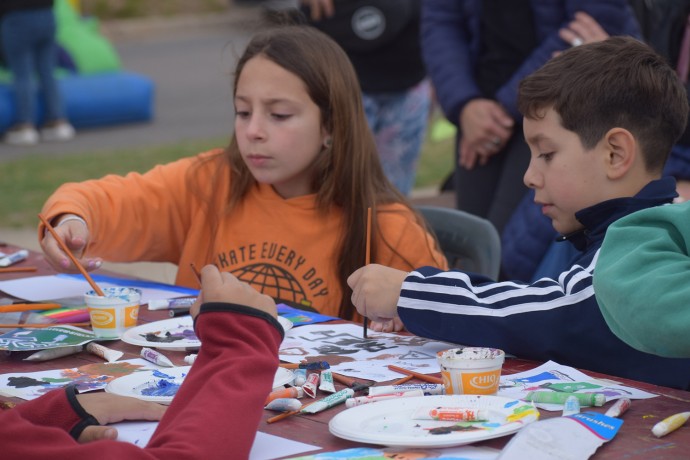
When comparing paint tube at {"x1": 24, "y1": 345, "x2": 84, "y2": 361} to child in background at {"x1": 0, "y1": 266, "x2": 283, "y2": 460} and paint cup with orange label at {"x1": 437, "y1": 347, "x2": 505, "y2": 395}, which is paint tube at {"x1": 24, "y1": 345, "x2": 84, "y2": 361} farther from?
paint cup with orange label at {"x1": 437, "y1": 347, "x2": 505, "y2": 395}

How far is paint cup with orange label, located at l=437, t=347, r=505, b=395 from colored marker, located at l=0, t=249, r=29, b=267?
1.73 m

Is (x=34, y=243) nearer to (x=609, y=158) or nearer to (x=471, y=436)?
(x=609, y=158)

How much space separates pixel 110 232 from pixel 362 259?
705mm

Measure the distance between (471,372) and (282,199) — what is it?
1.42 meters

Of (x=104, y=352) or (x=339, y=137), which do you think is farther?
(x=339, y=137)

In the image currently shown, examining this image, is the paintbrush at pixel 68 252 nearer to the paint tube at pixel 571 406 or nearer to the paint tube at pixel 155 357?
the paint tube at pixel 155 357

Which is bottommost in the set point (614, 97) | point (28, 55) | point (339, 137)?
point (339, 137)

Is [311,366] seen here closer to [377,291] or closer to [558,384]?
[377,291]

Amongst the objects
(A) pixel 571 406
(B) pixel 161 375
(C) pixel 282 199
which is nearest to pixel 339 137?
(C) pixel 282 199

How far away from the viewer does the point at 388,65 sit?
5207mm

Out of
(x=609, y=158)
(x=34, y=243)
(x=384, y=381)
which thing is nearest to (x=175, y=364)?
(x=384, y=381)

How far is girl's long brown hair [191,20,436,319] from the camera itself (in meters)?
3.26

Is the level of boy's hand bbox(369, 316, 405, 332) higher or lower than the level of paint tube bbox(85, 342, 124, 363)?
lower

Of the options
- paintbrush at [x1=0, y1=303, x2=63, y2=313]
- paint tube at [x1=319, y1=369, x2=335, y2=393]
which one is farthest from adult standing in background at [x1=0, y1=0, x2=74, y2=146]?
paint tube at [x1=319, y1=369, x2=335, y2=393]
